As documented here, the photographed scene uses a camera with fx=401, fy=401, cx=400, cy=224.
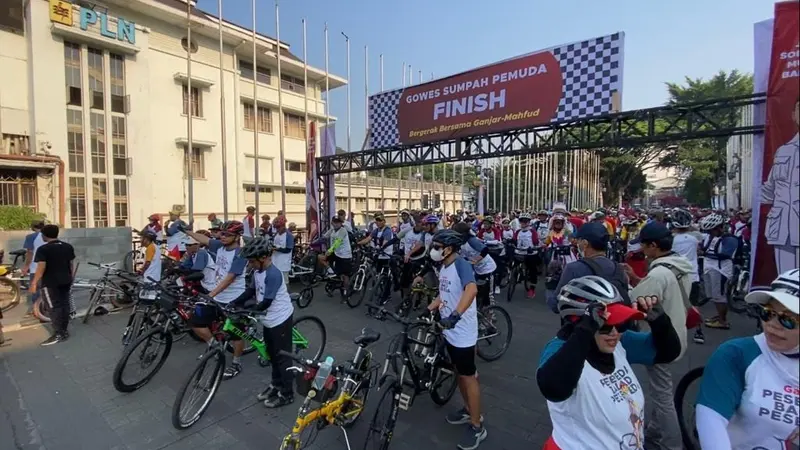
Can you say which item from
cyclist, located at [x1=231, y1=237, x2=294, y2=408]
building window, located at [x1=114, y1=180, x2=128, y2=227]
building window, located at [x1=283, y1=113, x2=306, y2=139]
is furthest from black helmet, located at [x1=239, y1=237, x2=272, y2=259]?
building window, located at [x1=283, y1=113, x2=306, y2=139]

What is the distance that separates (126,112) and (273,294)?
19.8m

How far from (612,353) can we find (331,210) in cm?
1195

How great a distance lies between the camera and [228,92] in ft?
74.2

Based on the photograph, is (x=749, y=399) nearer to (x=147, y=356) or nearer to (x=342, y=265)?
(x=147, y=356)

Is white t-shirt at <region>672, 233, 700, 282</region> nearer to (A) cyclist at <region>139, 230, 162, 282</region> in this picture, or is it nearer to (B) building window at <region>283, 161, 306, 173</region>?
(A) cyclist at <region>139, 230, 162, 282</region>

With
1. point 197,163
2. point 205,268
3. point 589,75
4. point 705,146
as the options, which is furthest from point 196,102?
point 705,146

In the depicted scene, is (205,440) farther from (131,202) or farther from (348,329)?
(131,202)

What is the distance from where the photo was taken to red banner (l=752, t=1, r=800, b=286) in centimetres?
258

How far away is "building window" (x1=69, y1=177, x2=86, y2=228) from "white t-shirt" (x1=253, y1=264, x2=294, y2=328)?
17873mm

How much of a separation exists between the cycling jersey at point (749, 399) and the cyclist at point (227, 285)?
3740 mm

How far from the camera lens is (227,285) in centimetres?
454

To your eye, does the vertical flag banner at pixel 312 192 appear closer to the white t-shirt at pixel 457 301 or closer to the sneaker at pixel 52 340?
the sneaker at pixel 52 340

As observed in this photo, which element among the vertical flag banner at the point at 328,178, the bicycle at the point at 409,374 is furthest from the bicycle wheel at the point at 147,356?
the vertical flag banner at the point at 328,178

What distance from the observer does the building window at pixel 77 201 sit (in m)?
17.1
